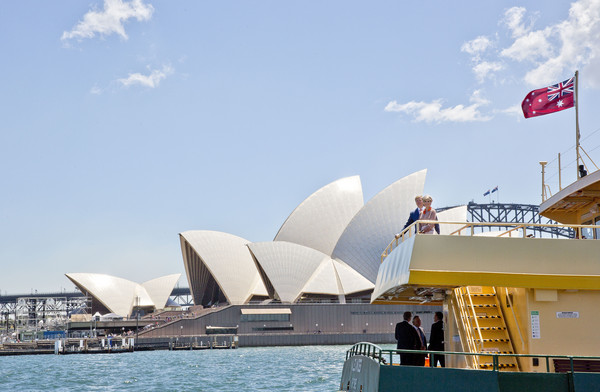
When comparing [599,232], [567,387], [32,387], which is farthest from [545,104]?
[32,387]

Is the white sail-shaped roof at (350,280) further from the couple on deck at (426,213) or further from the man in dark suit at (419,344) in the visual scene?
the couple on deck at (426,213)

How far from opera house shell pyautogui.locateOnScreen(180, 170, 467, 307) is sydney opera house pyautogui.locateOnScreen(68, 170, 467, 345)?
0.35 ft

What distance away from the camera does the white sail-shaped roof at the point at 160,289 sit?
10194 cm

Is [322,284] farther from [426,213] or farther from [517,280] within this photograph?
[517,280]

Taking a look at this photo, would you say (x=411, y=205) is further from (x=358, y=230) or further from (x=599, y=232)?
(x=599, y=232)

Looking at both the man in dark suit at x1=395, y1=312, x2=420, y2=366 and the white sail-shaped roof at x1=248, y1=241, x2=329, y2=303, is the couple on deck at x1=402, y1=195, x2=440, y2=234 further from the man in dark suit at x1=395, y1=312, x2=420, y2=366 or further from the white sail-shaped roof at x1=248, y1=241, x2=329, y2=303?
the white sail-shaped roof at x1=248, y1=241, x2=329, y2=303

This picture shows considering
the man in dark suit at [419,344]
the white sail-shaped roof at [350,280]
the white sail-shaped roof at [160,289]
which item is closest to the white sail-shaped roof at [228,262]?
the white sail-shaped roof at [350,280]

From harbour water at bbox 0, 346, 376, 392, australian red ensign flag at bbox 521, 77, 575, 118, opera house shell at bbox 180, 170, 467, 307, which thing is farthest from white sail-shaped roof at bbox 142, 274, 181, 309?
australian red ensign flag at bbox 521, 77, 575, 118

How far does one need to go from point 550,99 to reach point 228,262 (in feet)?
219

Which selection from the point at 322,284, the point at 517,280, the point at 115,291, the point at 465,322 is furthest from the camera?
the point at 115,291

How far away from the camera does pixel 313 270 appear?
76.6 m

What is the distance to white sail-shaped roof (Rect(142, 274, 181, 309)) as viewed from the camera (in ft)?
334

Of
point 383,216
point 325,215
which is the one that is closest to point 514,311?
point 383,216

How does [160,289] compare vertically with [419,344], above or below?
above
